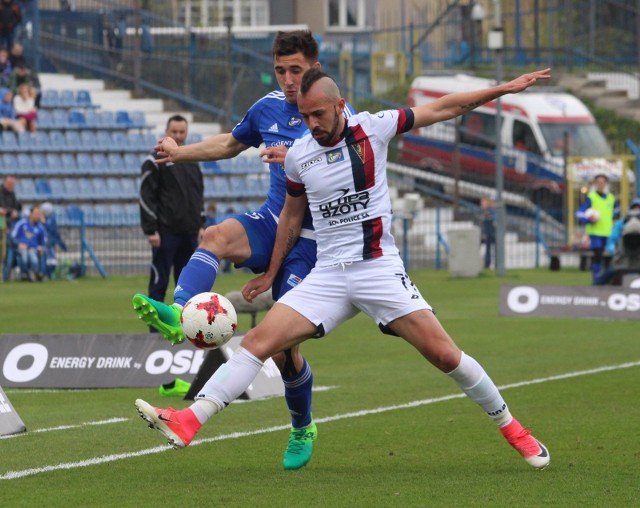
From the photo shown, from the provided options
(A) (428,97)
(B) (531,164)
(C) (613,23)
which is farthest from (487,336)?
(C) (613,23)

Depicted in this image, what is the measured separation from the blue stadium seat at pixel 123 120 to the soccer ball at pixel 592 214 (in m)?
13.3

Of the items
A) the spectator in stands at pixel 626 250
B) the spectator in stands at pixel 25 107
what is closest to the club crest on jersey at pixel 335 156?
the spectator in stands at pixel 626 250

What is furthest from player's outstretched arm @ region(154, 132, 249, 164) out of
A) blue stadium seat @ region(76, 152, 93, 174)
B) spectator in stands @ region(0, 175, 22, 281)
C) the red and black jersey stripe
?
blue stadium seat @ region(76, 152, 93, 174)

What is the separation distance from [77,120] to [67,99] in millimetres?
1509

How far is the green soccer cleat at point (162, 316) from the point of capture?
7.90m

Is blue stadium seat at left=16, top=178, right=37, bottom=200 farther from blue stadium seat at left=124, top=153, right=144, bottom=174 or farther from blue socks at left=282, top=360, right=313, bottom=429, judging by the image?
blue socks at left=282, top=360, right=313, bottom=429

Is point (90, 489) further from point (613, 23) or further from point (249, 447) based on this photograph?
point (613, 23)

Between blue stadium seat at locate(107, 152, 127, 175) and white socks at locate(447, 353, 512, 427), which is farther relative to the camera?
blue stadium seat at locate(107, 152, 127, 175)

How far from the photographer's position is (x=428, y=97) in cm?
4069

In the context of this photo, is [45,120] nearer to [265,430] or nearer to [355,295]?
[265,430]

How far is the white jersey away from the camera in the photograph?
25.0ft

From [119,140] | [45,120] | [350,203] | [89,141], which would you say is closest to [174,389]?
[350,203]

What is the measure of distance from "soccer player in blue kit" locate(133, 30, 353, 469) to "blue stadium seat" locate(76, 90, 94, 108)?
1122 inches

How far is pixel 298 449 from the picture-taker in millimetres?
8266
